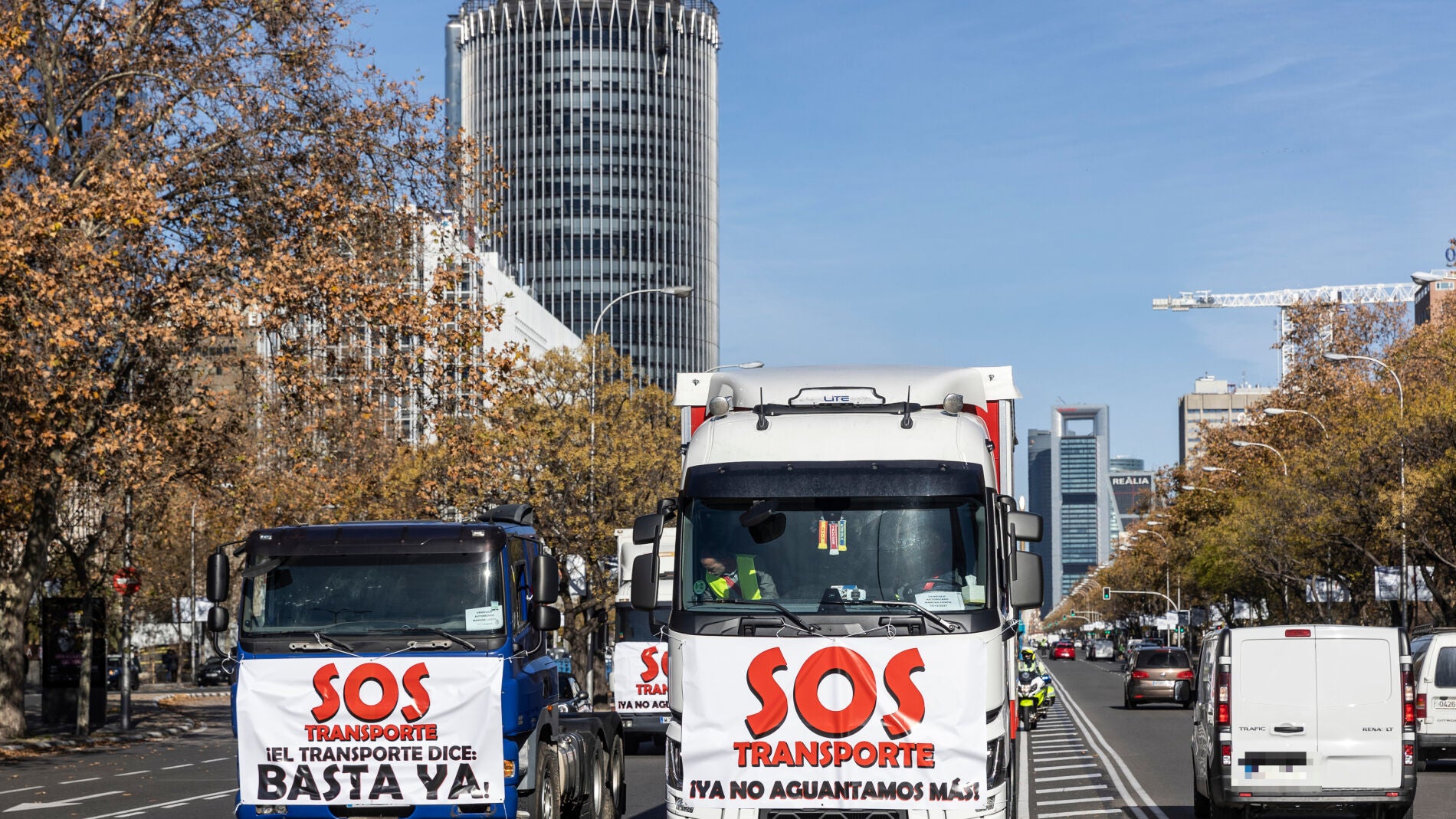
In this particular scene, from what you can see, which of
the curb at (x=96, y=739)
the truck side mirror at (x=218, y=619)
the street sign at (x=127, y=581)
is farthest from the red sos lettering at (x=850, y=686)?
the street sign at (x=127, y=581)

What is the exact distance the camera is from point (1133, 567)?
Answer: 13538cm

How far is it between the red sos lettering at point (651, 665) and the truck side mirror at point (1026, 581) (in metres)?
15.5

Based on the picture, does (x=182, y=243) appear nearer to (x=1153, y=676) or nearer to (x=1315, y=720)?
(x=1315, y=720)

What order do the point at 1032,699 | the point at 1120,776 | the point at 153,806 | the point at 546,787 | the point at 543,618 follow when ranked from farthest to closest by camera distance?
the point at 1032,699
the point at 1120,776
the point at 153,806
the point at 546,787
the point at 543,618

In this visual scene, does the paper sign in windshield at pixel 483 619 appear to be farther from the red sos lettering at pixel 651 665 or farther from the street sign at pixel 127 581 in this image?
the street sign at pixel 127 581

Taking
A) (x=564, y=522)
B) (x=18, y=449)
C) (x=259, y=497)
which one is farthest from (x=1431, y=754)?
(x=259, y=497)

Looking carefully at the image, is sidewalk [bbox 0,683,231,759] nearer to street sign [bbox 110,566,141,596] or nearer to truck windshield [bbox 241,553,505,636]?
street sign [bbox 110,566,141,596]

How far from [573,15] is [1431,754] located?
16224 centimetres

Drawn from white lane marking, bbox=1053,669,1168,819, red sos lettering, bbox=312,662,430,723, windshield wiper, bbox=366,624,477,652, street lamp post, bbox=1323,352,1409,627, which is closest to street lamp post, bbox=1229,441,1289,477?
street lamp post, bbox=1323,352,1409,627

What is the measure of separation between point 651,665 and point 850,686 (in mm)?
16189

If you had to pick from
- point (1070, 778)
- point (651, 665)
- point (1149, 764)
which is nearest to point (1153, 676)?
point (1149, 764)

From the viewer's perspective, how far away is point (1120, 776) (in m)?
23.3

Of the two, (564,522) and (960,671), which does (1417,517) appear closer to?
(564,522)

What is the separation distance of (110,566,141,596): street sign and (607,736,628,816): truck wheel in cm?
2277
